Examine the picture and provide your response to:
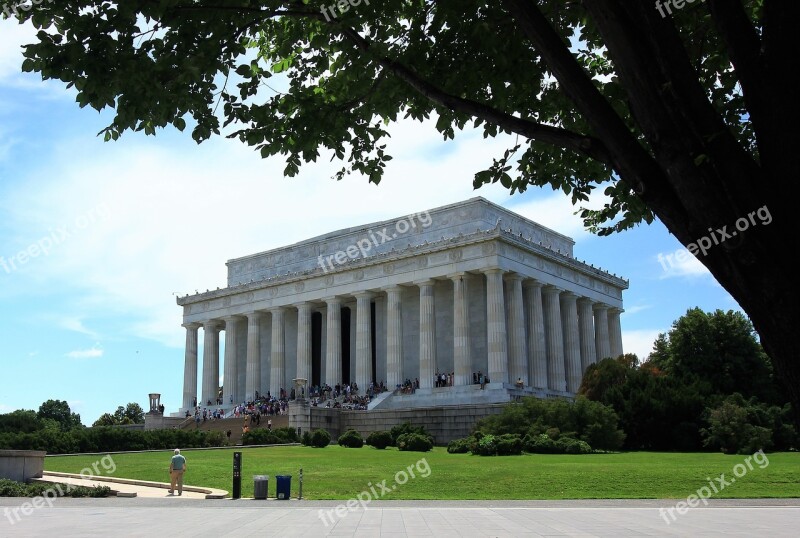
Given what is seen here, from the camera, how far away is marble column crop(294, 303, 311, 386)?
2963 inches

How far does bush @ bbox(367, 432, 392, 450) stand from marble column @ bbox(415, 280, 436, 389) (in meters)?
17.0

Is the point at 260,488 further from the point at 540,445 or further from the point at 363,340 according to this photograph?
the point at 363,340

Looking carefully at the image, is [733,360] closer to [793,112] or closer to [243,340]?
[243,340]

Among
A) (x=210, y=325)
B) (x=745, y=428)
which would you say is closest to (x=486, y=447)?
(x=745, y=428)

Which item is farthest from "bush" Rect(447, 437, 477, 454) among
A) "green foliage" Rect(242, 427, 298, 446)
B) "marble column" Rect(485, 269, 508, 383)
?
"marble column" Rect(485, 269, 508, 383)

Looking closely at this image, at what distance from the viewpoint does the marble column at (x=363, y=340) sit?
70.1m

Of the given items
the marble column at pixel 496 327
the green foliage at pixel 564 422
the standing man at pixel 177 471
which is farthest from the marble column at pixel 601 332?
the standing man at pixel 177 471

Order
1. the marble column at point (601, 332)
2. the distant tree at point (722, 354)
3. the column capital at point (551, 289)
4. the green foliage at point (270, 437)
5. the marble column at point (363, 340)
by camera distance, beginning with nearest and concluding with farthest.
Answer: the green foliage at point (270, 437) → the distant tree at point (722, 354) → the column capital at point (551, 289) → the marble column at point (363, 340) → the marble column at point (601, 332)

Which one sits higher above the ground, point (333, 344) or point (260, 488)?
point (333, 344)

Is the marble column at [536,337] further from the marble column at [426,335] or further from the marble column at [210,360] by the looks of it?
the marble column at [210,360]

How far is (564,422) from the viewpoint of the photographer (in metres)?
41.5

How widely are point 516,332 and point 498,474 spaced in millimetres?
37251

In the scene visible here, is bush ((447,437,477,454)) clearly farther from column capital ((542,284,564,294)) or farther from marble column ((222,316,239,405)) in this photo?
marble column ((222,316,239,405))

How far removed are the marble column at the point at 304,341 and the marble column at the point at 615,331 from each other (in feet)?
98.5
